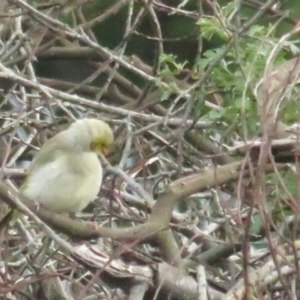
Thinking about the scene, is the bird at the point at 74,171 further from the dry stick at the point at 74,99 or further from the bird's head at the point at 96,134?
the dry stick at the point at 74,99

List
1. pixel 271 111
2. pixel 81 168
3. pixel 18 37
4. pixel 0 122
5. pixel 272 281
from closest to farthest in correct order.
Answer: pixel 271 111
pixel 272 281
pixel 81 168
pixel 18 37
pixel 0 122

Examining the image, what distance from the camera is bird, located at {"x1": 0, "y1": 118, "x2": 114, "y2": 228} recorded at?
14.0 feet

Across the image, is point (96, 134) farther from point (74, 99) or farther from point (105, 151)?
point (74, 99)

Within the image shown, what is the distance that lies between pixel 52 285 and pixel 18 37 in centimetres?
139

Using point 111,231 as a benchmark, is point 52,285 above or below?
below

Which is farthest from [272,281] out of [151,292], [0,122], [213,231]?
[0,122]

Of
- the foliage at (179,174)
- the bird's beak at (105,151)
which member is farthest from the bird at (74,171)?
the foliage at (179,174)

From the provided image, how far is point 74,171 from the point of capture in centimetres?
431

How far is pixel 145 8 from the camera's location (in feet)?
15.7

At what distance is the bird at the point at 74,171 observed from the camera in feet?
14.0

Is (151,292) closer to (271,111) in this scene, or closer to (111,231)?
(111,231)

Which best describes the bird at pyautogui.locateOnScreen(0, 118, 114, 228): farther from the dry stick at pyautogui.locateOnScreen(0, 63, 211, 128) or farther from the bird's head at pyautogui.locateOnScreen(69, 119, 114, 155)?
the dry stick at pyautogui.locateOnScreen(0, 63, 211, 128)

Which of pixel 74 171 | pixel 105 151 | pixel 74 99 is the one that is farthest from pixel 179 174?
pixel 74 99

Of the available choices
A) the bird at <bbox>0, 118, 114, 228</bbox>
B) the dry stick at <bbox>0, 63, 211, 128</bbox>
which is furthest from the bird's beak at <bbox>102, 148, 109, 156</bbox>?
the dry stick at <bbox>0, 63, 211, 128</bbox>
